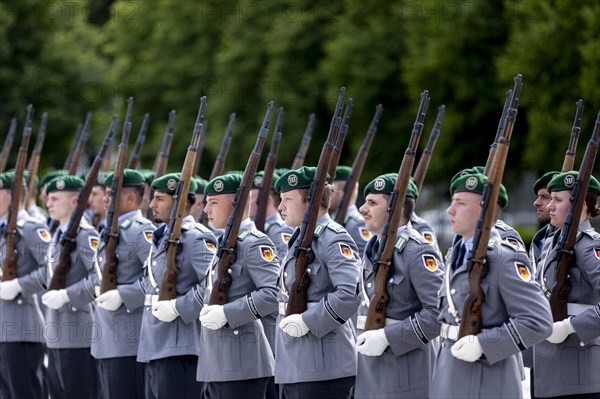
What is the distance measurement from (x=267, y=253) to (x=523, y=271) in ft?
7.47

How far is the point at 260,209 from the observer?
10.9 metres

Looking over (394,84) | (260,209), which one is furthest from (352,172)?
(394,84)

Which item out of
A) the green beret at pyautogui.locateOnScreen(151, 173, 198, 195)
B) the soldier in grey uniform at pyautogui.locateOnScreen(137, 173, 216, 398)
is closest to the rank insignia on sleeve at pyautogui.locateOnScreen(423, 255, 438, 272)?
the soldier in grey uniform at pyautogui.locateOnScreen(137, 173, 216, 398)

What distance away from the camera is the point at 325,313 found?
779 centimetres

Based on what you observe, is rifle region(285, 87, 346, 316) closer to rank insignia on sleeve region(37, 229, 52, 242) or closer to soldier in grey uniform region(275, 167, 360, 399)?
soldier in grey uniform region(275, 167, 360, 399)

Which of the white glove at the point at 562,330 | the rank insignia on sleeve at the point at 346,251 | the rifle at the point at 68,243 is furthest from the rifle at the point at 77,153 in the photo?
the white glove at the point at 562,330

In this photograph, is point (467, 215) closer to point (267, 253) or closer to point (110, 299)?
point (267, 253)

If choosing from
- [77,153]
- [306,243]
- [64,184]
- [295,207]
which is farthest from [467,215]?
[77,153]

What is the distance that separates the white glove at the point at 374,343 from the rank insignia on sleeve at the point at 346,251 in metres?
0.67

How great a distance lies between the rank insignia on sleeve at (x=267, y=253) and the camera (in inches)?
331

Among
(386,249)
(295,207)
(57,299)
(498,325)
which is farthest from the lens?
(57,299)

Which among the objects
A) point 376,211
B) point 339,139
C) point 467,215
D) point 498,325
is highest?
point 339,139

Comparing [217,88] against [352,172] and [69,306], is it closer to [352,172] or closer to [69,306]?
[352,172]

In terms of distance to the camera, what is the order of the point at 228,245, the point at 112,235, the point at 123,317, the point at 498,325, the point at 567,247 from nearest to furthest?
the point at 498,325, the point at 567,247, the point at 228,245, the point at 123,317, the point at 112,235
